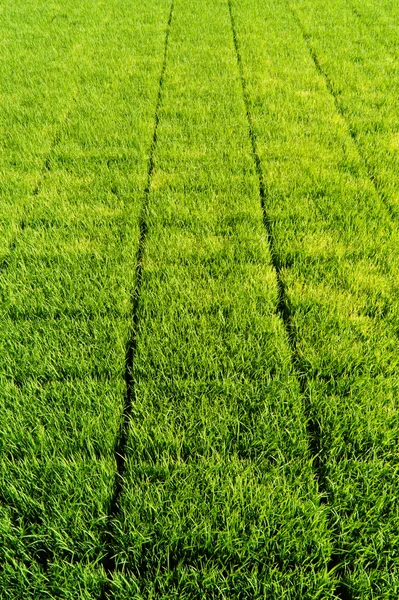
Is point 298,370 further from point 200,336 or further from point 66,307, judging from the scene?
point 66,307

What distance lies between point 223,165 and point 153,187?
1.88ft

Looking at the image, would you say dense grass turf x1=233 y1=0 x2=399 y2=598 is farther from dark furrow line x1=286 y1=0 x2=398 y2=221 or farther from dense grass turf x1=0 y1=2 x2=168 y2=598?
dense grass turf x1=0 y1=2 x2=168 y2=598

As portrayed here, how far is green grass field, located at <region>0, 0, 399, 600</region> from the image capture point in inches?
59.6

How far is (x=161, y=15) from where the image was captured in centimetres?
614

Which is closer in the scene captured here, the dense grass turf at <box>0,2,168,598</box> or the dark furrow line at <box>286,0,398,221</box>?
the dense grass turf at <box>0,2,168,598</box>

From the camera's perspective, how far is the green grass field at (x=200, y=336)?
59.6 inches

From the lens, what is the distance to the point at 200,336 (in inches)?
87.5

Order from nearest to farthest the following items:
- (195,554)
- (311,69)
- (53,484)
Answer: (195,554) → (53,484) → (311,69)

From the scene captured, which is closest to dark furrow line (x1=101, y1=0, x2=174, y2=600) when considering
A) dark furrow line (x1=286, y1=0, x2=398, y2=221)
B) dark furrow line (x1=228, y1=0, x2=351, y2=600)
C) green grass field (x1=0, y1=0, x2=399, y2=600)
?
green grass field (x1=0, y1=0, x2=399, y2=600)

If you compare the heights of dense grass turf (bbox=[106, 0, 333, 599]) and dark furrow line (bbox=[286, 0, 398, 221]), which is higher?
dark furrow line (bbox=[286, 0, 398, 221])

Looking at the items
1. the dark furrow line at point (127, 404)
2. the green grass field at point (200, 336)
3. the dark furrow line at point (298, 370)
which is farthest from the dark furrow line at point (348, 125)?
the dark furrow line at point (127, 404)

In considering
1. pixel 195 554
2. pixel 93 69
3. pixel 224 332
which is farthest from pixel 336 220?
pixel 93 69

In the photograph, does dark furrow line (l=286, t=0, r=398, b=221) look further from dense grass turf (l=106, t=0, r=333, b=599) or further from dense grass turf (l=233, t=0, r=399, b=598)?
dense grass turf (l=106, t=0, r=333, b=599)

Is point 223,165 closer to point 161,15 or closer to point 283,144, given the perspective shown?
point 283,144
